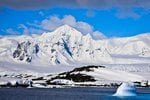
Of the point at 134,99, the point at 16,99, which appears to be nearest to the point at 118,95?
the point at 134,99

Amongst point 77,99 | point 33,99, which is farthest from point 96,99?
point 33,99

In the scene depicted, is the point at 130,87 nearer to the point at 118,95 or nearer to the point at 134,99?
the point at 118,95

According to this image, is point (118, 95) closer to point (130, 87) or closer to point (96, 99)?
point (130, 87)

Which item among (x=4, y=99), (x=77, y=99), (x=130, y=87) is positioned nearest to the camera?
(x=4, y=99)

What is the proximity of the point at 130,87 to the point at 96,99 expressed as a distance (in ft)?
68.4

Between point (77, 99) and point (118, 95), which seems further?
point (118, 95)

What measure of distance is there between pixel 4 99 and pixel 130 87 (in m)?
41.8

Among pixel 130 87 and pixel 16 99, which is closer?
pixel 16 99

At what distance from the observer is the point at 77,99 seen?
114125mm

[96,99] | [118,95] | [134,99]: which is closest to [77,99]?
[96,99]

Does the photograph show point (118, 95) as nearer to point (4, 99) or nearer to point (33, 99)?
point (33, 99)

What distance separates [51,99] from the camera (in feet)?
363

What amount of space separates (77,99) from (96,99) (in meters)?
4.63

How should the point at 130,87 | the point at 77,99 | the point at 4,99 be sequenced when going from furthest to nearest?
1. the point at 130,87
2. the point at 77,99
3. the point at 4,99
